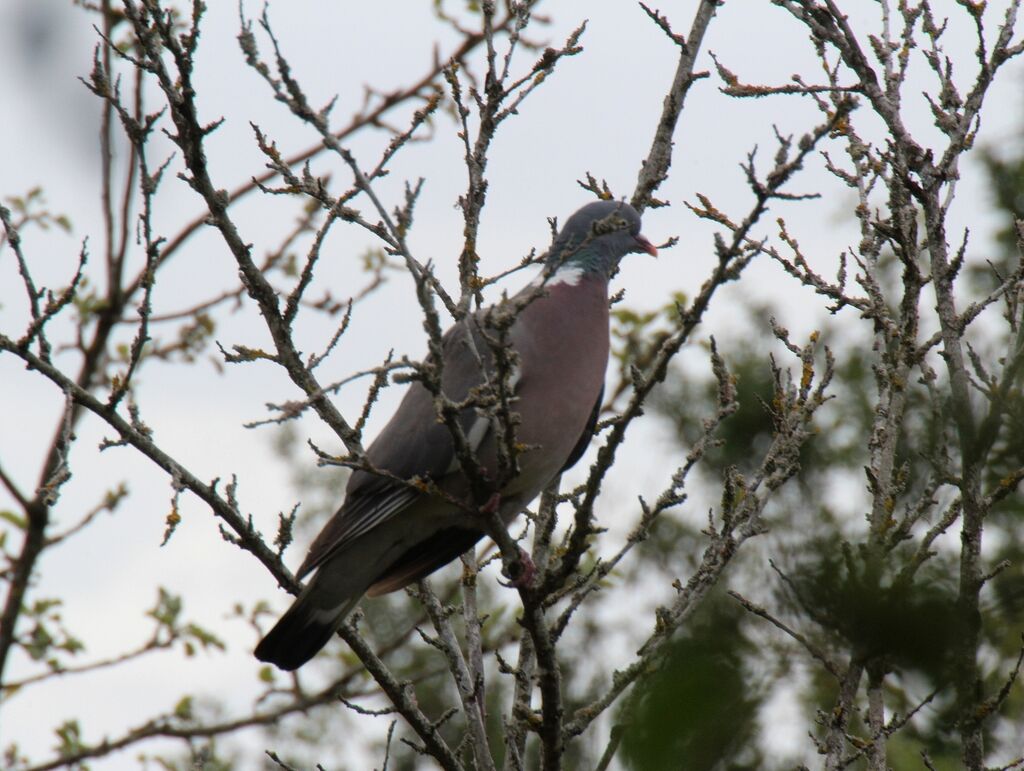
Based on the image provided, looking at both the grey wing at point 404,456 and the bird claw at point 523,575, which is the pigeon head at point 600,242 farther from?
the bird claw at point 523,575

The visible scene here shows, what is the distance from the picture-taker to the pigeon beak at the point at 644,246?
488 centimetres

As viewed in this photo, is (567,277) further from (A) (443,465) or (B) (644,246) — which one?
(A) (443,465)

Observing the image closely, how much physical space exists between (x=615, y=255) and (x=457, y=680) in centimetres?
184

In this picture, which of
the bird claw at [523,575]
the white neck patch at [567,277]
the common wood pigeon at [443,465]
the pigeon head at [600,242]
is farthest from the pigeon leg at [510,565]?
the pigeon head at [600,242]

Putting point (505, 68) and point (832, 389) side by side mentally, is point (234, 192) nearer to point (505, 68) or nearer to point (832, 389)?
point (505, 68)

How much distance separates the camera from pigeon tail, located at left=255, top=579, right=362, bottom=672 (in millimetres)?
4105

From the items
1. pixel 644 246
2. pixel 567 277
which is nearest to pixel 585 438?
pixel 567 277

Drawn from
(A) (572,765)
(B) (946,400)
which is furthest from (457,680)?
(B) (946,400)

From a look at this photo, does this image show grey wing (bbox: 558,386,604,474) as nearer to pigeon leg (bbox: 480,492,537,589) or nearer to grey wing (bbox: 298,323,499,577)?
grey wing (bbox: 298,323,499,577)

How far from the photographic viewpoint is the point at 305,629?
13.5ft

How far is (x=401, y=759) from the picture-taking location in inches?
410

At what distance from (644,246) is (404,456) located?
1382 millimetres

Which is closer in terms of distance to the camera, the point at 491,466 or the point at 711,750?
the point at 711,750

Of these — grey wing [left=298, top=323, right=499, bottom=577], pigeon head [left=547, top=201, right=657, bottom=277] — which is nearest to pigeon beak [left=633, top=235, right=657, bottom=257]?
pigeon head [left=547, top=201, right=657, bottom=277]
